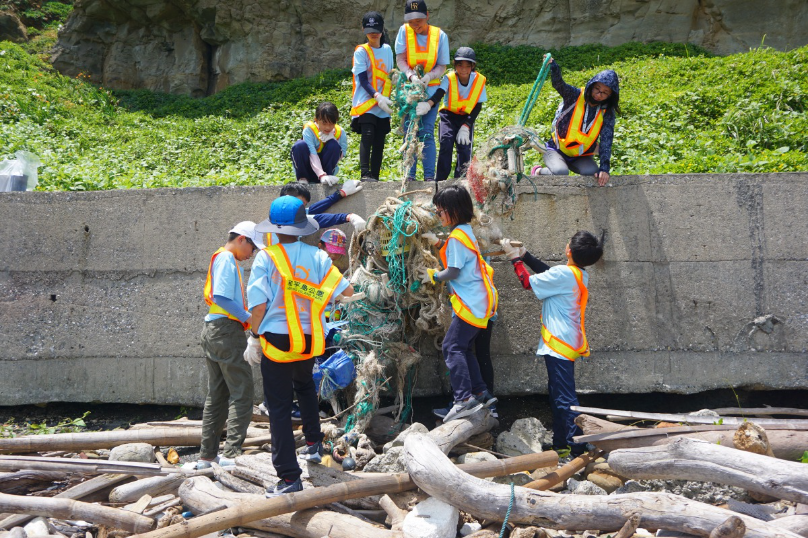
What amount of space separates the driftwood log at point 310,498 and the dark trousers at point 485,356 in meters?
1.03

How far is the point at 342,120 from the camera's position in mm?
11266

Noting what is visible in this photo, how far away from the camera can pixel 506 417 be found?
17.9 ft

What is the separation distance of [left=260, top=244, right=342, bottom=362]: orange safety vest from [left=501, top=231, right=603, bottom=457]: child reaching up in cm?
158

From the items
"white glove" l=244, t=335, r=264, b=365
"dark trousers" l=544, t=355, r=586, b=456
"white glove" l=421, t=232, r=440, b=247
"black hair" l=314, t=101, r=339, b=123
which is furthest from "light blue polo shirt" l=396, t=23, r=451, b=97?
"white glove" l=244, t=335, r=264, b=365

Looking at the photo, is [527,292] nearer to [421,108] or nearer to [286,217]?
[421,108]

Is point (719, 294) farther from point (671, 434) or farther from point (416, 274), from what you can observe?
point (416, 274)

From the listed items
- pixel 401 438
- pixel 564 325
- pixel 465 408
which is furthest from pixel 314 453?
pixel 564 325

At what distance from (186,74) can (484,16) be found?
281 inches

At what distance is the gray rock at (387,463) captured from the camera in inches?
169

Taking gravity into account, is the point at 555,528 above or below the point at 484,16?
below

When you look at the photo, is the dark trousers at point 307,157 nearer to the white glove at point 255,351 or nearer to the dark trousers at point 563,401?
the white glove at point 255,351

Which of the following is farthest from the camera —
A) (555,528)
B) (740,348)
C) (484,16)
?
(484,16)

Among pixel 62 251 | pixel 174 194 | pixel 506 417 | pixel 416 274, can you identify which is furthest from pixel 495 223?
pixel 62 251

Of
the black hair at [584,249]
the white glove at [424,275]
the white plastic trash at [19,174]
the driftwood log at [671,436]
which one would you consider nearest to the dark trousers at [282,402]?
the white glove at [424,275]
